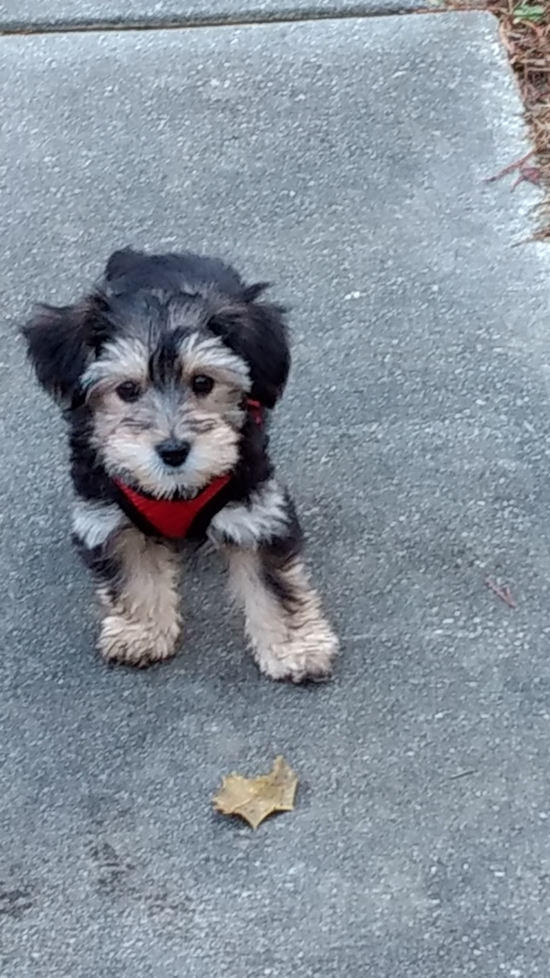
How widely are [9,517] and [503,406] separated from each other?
4.96 feet

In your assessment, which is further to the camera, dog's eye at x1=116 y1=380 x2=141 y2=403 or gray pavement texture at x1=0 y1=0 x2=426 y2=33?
gray pavement texture at x1=0 y1=0 x2=426 y2=33

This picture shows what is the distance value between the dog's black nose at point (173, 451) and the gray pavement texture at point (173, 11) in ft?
10.1

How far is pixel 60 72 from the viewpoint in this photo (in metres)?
5.62

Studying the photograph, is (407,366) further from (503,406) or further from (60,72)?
(60,72)

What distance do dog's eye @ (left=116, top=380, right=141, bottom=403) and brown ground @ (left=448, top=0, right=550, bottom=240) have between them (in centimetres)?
222

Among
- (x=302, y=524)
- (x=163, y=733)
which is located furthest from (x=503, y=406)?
(x=163, y=733)

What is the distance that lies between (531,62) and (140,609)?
2.85 m

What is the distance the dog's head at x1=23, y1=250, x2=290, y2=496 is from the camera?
3207mm

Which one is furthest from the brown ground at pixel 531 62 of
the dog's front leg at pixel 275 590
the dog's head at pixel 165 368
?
the dog's head at pixel 165 368

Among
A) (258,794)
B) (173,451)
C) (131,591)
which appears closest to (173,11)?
(131,591)

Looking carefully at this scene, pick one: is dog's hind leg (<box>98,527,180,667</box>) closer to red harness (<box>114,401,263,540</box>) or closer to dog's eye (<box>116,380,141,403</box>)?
red harness (<box>114,401,263,540</box>)

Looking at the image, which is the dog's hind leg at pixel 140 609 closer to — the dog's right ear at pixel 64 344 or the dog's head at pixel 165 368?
the dog's head at pixel 165 368

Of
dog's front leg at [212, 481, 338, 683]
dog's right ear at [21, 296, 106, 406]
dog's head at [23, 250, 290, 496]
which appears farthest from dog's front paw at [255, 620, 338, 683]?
dog's right ear at [21, 296, 106, 406]

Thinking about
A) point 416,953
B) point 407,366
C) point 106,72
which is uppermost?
point 106,72
